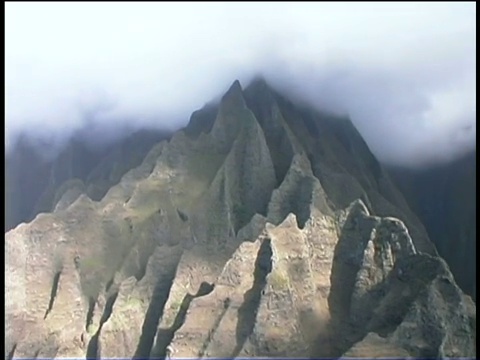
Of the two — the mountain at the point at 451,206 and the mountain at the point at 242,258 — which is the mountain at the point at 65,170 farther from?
the mountain at the point at 451,206

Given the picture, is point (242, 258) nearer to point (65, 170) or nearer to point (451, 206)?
point (451, 206)

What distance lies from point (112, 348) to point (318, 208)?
5909mm

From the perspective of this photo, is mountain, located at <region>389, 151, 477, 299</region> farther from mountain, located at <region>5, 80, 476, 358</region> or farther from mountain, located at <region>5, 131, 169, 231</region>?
mountain, located at <region>5, 131, 169, 231</region>

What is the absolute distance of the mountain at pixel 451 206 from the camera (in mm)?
13234

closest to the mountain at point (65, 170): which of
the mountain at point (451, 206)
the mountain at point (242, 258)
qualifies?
the mountain at point (242, 258)

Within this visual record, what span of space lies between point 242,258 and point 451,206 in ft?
16.0

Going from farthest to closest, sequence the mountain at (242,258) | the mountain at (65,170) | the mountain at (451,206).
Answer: the mountain at (65,170) → the mountain at (242,258) → the mountain at (451,206)

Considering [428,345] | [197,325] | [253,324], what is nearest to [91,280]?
[197,325]

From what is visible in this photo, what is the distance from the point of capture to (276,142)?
20609 mm

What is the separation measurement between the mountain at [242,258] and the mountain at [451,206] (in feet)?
1.24

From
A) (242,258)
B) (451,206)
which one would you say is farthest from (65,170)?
(451,206)

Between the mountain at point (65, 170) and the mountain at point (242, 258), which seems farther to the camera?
the mountain at point (65, 170)

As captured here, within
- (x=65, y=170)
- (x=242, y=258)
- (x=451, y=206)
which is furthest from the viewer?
(x=65, y=170)

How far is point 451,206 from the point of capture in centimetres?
1551
